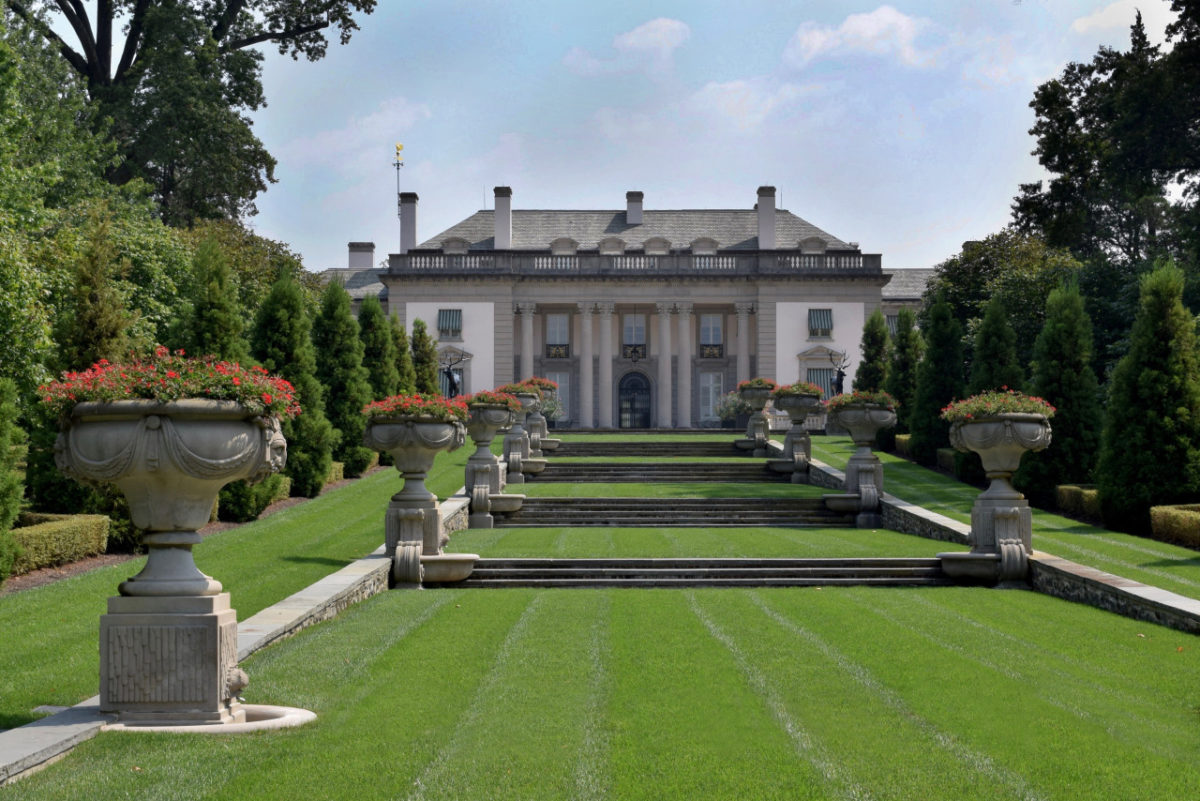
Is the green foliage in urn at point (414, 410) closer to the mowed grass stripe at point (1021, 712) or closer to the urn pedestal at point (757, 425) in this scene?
the mowed grass stripe at point (1021, 712)

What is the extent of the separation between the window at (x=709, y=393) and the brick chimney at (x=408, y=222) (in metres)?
18.1

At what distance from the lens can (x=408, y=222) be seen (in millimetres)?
59781

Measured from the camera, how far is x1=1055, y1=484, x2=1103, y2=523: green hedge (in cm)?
2183

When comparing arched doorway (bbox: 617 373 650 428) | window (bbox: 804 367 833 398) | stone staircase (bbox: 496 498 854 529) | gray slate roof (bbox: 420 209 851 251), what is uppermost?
gray slate roof (bbox: 420 209 851 251)

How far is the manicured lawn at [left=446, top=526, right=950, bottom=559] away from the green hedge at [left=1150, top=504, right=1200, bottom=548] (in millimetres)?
4092

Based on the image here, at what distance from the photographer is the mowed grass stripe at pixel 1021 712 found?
5773 mm

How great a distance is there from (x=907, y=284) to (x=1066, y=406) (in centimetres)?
4159

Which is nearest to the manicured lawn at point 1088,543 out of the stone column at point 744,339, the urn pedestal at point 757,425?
the urn pedestal at point 757,425

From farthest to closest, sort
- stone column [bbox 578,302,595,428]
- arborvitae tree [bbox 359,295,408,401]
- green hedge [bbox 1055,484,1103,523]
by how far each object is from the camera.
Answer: stone column [bbox 578,302,595,428]
arborvitae tree [bbox 359,295,408,401]
green hedge [bbox 1055,484,1103,523]

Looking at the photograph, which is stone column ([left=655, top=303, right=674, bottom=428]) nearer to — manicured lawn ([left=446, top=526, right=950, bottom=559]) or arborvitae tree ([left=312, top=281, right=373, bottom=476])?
arborvitae tree ([left=312, top=281, right=373, bottom=476])

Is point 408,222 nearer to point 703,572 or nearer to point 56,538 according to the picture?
point 56,538

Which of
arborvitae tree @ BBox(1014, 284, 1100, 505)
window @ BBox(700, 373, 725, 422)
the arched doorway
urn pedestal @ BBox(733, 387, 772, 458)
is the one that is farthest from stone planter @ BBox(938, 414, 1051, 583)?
the arched doorway

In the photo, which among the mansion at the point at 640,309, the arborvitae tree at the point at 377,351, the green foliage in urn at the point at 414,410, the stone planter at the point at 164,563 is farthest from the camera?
the mansion at the point at 640,309

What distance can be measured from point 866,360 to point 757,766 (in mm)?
40648
